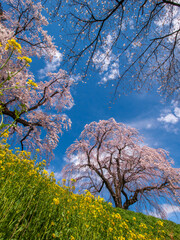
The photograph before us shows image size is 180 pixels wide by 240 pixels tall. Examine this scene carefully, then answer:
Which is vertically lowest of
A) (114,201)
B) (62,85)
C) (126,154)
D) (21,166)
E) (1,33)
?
(21,166)

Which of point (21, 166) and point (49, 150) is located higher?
point (49, 150)

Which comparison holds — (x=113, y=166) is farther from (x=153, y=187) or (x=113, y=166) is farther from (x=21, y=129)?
(x=21, y=129)

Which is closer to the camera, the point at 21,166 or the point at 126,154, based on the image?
the point at 21,166

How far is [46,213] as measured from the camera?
2.03m

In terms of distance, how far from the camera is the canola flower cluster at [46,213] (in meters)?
1.56

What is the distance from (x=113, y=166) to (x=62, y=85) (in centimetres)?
1080

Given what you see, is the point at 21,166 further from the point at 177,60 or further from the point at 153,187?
the point at 153,187

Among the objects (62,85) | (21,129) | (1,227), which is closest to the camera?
(1,227)

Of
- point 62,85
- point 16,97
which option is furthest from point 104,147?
point 16,97

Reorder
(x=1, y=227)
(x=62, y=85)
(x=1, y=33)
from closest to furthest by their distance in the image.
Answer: (x=1, y=227), (x=1, y=33), (x=62, y=85)

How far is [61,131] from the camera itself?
12.1 meters

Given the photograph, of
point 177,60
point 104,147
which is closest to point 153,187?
point 104,147

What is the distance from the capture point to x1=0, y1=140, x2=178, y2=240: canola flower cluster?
61.3 inches

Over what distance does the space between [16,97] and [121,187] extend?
12893 millimetres
